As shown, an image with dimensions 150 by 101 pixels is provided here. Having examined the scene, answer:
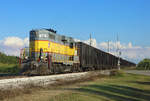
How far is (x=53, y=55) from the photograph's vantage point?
57.0ft

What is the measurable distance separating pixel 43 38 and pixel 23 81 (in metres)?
8.10

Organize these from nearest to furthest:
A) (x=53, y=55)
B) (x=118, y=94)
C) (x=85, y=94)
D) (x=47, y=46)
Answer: (x=85, y=94) < (x=118, y=94) < (x=47, y=46) < (x=53, y=55)

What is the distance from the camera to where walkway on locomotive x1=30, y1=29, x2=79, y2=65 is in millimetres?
17000

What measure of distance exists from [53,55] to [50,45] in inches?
38.6

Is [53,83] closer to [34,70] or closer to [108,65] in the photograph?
[34,70]

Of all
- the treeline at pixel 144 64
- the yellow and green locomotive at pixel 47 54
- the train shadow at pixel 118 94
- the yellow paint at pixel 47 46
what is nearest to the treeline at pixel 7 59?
the yellow and green locomotive at pixel 47 54

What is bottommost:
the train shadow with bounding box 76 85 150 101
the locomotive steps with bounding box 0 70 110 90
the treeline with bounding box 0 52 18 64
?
the train shadow with bounding box 76 85 150 101

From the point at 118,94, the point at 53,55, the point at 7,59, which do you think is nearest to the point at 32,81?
the point at 118,94

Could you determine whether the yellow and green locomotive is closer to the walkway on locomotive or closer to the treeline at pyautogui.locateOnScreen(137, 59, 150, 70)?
the walkway on locomotive

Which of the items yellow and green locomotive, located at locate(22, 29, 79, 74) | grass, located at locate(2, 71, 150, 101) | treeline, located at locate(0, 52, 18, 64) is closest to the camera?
grass, located at locate(2, 71, 150, 101)

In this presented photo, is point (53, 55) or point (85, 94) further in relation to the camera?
point (53, 55)

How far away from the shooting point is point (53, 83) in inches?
468

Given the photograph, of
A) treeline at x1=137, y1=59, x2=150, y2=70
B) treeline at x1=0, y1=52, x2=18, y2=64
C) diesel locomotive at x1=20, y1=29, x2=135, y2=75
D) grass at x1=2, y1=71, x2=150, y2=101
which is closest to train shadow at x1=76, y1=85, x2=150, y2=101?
grass at x1=2, y1=71, x2=150, y2=101

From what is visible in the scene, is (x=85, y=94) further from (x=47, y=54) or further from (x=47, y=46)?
(x=47, y=46)
